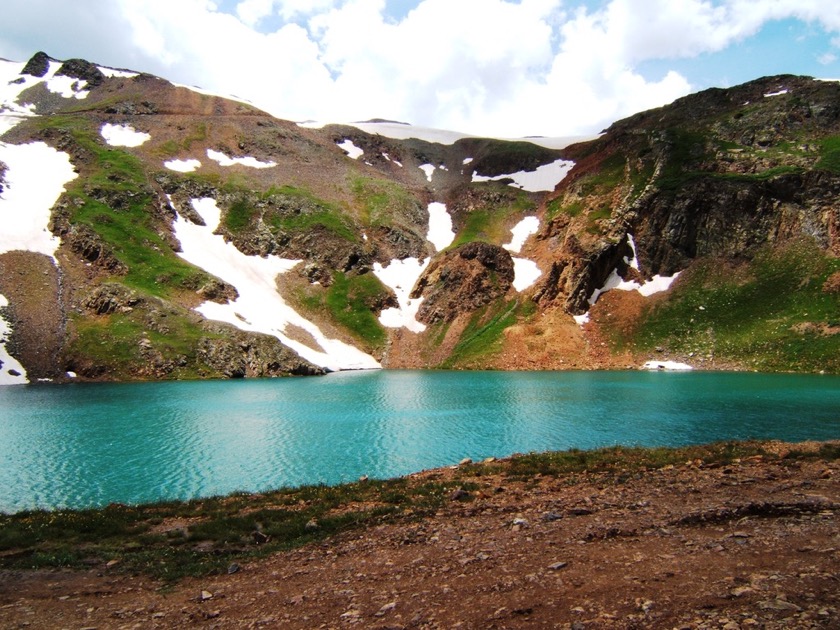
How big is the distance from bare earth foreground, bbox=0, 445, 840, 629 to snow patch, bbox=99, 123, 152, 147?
484ft

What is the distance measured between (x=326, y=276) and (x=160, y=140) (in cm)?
6962

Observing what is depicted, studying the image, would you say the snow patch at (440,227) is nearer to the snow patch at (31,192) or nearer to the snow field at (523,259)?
the snow field at (523,259)

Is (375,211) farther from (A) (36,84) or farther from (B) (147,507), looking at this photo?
(A) (36,84)

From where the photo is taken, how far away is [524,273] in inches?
4432

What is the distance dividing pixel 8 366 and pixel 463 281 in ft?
269

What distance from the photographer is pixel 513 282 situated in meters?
110

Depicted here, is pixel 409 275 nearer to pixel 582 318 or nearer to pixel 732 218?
pixel 582 318

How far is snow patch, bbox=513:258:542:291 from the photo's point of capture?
108 m

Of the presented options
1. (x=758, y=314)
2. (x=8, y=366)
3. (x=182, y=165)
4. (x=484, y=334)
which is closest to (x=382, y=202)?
(x=182, y=165)

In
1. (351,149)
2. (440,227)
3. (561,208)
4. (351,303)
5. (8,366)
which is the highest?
(351,149)

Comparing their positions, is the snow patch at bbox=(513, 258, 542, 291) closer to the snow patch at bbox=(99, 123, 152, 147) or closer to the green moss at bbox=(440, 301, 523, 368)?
the green moss at bbox=(440, 301, 523, 368)

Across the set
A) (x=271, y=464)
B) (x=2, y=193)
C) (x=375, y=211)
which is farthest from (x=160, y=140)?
(x=271, y=464)

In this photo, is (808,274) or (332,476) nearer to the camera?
(332,476)

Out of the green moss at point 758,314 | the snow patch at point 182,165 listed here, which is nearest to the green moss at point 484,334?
the green moss at point 758,314
